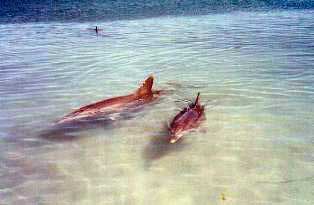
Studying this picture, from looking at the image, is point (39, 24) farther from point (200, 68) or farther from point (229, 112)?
point (229, 112)

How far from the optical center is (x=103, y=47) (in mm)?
11883

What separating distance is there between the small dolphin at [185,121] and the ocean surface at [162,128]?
0.10 meters

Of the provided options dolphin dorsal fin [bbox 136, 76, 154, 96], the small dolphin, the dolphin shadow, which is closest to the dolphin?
dolphin dorsal fin [bbox 136, 76, 154, 96]

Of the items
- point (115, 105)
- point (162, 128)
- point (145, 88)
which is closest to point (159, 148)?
point (162, 128)

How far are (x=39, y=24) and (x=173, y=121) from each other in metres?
13.1

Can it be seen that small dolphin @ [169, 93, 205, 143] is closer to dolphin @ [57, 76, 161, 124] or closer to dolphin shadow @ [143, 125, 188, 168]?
dolphin shadow @ [143, 125, 188, 168]

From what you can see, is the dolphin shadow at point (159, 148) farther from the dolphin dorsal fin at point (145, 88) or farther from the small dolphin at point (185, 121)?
the dolphin dorsal fin at point (145, 88)

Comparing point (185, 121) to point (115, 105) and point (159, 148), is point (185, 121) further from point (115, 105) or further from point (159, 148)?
point (115, 105)

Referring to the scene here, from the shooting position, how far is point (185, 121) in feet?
19.4

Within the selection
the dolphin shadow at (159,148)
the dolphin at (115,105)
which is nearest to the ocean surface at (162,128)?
the dolphin shadow at (159,148)

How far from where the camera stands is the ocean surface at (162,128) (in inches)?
178

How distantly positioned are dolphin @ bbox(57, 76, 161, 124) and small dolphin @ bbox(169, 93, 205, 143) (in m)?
0.95

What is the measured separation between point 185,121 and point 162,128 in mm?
366

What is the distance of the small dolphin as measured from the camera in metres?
5.61
